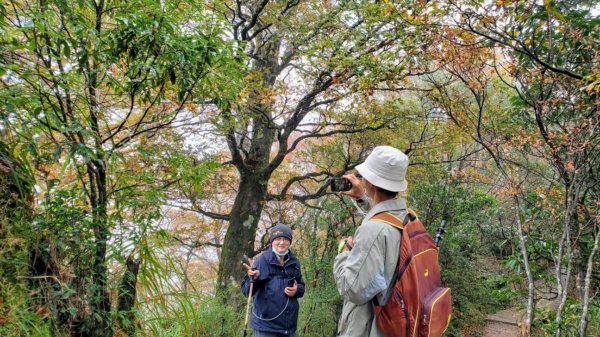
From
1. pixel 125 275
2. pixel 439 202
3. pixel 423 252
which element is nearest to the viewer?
pixel 423 252

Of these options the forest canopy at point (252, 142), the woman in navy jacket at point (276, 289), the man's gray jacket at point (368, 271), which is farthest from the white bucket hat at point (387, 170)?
the woman in navy jacket at point (276, 289)

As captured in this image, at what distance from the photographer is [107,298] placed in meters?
2.40

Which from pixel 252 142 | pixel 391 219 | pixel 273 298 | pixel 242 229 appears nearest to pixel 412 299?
pixel 391 219

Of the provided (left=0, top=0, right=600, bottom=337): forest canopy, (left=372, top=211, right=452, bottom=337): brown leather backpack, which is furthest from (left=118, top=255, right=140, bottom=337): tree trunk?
(left=372, top=211, right=452, bottom=337): brown leather backpack

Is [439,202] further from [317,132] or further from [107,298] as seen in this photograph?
[107,298]

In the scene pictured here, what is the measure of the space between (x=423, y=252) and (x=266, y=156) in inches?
271

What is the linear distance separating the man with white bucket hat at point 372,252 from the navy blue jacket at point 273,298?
5.75 feet

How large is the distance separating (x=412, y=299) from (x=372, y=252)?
31 cm

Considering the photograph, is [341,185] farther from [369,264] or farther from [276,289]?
[276,289]

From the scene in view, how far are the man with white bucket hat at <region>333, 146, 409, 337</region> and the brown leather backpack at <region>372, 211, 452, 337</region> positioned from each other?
4 cm

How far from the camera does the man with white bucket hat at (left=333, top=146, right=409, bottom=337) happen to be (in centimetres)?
191

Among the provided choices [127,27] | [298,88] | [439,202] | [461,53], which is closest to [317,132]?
[298,88]

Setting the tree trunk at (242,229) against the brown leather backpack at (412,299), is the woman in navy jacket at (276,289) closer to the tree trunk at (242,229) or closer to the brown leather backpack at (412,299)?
the brown leather backpack at (412,299)

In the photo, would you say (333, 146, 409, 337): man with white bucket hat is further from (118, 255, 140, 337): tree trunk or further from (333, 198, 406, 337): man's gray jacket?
(118, 255, 140, 337): tree trunk
